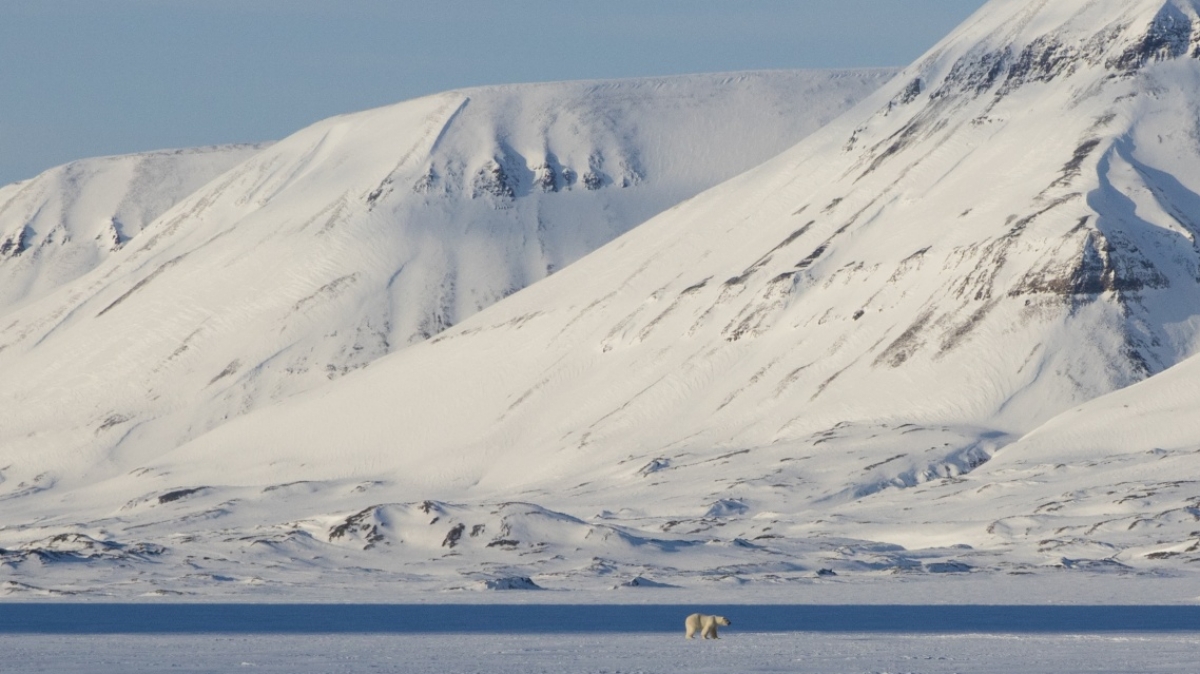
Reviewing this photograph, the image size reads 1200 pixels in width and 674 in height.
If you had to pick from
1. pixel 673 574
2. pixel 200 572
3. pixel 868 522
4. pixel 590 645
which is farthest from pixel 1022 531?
pixel 590 645

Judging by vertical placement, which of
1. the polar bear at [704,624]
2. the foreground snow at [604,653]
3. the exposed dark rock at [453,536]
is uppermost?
the exposed dark rock at [453,536]

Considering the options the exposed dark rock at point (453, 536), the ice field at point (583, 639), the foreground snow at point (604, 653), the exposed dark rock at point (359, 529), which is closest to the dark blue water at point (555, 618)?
the ice field at point (583, 639)

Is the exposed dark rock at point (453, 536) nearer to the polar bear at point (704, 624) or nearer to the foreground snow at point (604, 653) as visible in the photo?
the foreground snow at point (604, 653)

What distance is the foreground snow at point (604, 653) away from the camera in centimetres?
6638

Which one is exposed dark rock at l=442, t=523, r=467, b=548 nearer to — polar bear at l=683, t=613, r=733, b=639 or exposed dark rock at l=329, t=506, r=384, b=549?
exposed dark rock at l=329, t=506, r=384, b=549

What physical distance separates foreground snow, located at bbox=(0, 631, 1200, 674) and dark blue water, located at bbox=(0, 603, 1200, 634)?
441cm

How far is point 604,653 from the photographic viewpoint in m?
72.6

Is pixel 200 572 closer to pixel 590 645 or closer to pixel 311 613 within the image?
pixel 311 613

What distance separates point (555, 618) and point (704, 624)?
1591 cm

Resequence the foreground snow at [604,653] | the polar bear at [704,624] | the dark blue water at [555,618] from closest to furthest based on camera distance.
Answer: the foreground snow at [604,653] → the polar bear at [704,624] → the dark blue water at [555,618]

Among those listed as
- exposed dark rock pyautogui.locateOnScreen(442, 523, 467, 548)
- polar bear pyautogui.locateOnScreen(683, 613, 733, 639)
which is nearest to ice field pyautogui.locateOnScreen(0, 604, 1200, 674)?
polar bear pyautogui.locateOnScreen(683, 613, 733, 639)

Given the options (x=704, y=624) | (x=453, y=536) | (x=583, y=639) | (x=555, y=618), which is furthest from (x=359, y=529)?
(x=704, y=624)

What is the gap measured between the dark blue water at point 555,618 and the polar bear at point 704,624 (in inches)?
216

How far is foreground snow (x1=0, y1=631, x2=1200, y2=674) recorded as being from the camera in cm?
6638
